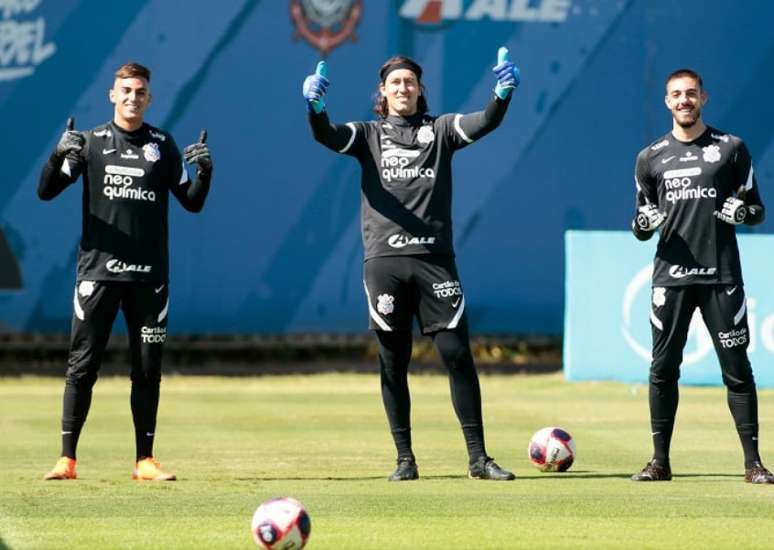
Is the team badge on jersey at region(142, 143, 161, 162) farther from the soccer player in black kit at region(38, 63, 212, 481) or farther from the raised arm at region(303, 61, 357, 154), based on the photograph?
the raised arm at region(303, 61, 357, 154)

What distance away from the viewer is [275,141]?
2002 centimetres

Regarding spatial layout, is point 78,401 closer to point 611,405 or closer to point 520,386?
point 611,405

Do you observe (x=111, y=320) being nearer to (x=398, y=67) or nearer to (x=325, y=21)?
(x=398, y=67)

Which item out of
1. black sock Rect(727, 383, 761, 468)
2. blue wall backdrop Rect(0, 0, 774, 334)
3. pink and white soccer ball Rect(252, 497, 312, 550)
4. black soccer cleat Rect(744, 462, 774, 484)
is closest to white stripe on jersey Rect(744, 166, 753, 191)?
black sock Rect(727, 383, 761, 468)

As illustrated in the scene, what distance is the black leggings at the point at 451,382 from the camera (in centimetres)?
Answer: 1005

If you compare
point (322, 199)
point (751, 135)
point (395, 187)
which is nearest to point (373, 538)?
point (395, 187)

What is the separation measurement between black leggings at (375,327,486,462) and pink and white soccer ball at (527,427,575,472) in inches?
22.4

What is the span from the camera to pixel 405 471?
10.0m

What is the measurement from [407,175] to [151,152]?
1.50 meters

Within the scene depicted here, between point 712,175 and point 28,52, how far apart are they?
11250 millimetres

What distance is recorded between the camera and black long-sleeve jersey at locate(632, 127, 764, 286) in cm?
1005

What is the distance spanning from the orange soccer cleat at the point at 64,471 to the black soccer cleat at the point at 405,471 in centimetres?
183

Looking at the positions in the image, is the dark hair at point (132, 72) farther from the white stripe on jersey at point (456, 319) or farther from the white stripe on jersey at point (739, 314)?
the white stripe on jersey at point (739, 314)

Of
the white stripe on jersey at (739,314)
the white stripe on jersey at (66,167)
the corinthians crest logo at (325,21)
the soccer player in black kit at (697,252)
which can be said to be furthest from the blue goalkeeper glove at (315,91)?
the corinthians crest logo at (325,21)
